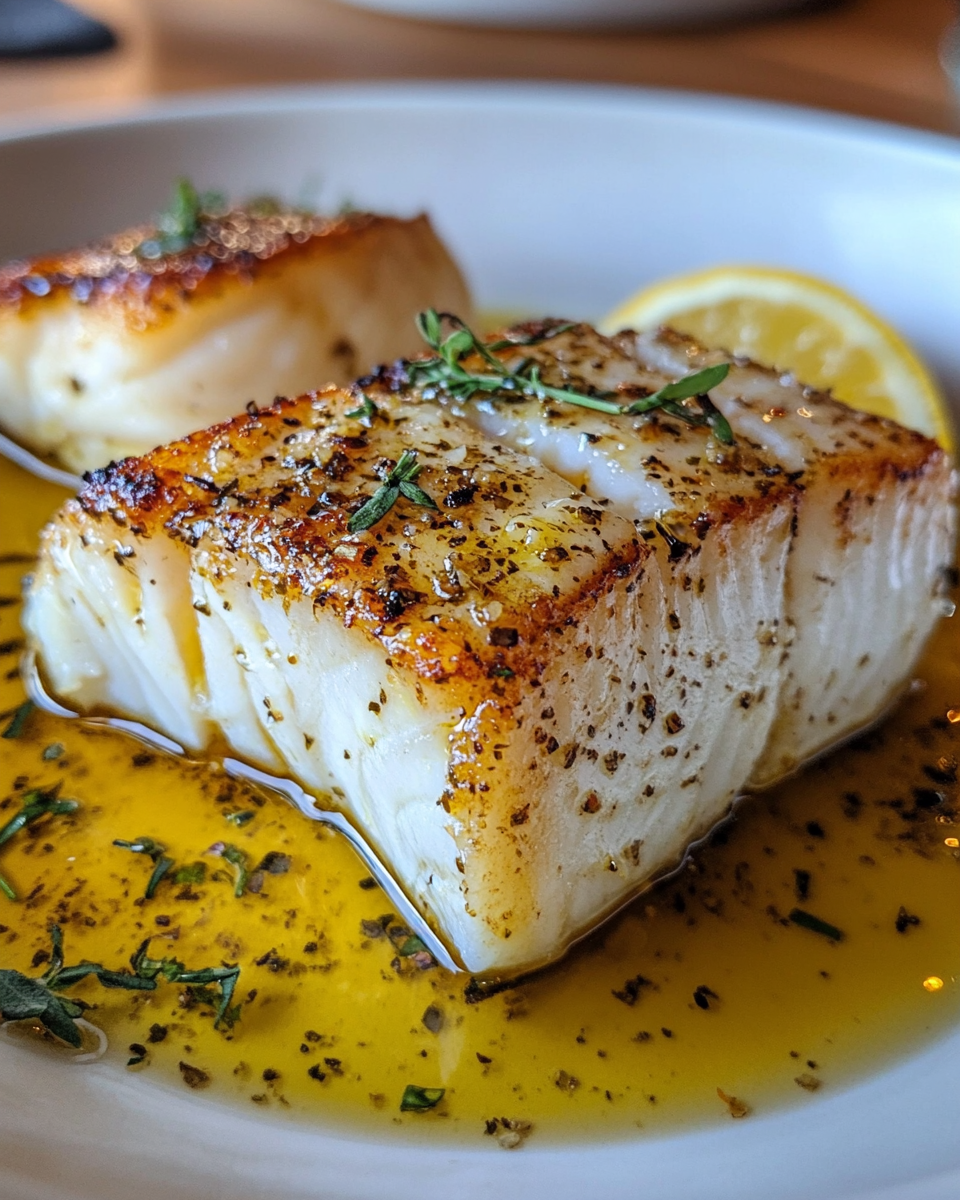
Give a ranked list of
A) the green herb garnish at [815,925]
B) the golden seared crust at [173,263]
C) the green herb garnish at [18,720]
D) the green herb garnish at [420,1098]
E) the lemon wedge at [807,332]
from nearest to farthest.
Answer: the green herb garnish at [420,1098], the green herb garnish at [815,925], the green herb garnish at [18,720], the golden seared crust at [173,263], the lemon wedge at [807,332]

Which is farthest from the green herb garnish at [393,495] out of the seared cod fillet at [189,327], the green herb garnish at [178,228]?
the green herb garnish at [178,228]

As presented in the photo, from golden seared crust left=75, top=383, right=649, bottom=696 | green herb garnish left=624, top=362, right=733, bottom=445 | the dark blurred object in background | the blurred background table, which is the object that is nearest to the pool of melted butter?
golden seared crust left=75, top=383, right=649, bottom=696

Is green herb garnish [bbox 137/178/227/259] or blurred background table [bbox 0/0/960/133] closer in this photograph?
green herb garnish [bbox 137/178/227/259]

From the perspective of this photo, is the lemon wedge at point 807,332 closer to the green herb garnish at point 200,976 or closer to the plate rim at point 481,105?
the plate rim at point 481,105

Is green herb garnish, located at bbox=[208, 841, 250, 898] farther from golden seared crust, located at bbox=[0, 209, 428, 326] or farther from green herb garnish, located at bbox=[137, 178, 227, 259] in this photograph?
green herb garnish, located at bbox=[137, 178, 227, 259]

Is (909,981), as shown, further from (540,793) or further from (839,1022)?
(540,793)
